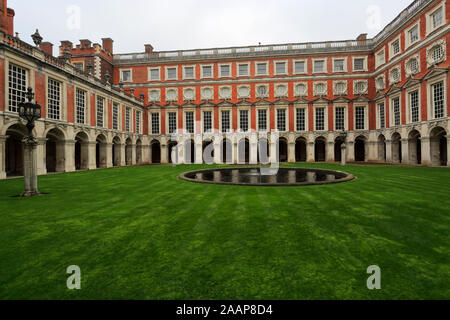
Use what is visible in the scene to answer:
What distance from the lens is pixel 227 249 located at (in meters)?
3.88

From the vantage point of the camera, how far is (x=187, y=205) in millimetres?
7000

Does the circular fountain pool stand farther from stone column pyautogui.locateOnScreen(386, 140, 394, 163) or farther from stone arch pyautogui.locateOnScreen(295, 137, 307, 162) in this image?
stone arch pyautogui.locateOnScreen(295, 137, 307, 162)

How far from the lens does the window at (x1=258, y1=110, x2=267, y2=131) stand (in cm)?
3456

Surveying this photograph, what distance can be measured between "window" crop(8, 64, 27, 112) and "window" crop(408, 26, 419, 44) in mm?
39455

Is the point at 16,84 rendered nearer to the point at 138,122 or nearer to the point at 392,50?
the point at 138,122

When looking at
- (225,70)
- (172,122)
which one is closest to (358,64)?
(225,70)

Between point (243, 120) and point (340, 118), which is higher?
point (243, 120)

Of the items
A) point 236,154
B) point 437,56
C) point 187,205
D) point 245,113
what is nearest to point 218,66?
point 245,113

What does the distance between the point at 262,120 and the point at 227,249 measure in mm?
32411

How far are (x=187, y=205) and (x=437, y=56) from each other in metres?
30.4

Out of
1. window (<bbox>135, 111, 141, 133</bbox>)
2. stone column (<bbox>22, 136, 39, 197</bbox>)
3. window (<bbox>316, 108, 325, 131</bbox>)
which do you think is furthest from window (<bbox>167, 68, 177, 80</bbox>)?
stone column (<bbox>22, 136, 39, 197</bbox>)

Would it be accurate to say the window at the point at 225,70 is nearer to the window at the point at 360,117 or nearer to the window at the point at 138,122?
the window at the point at 138,122

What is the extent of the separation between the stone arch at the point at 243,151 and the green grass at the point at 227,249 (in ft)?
90.9

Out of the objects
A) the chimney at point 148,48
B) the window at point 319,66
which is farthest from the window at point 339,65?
the chimney at point 148,48
